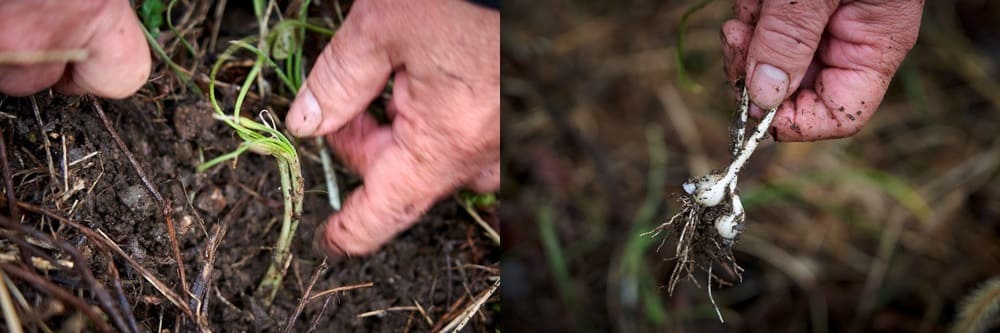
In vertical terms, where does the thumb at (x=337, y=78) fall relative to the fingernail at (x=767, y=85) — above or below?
below

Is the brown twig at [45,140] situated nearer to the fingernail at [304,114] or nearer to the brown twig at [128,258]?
the brown twig at [128,258]

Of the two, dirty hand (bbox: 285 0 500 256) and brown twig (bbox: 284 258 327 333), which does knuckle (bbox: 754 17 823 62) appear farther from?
brown twig (bbox: 284 258 327 333)

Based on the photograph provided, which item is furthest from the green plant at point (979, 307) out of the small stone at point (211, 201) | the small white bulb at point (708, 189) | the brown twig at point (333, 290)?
the small stone at point (211, 201)

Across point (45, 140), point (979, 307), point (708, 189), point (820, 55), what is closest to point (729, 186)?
point (708, 189)

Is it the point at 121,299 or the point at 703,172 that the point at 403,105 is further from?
the point at 703,172

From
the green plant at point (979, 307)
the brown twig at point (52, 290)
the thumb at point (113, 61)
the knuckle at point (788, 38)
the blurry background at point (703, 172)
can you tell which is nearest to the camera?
the brown twig at point (52, 290)

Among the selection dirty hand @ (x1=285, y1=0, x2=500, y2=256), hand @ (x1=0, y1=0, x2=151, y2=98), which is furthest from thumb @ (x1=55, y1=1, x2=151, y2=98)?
dirty hand @ (x1=285, y1=0, x2=500, y2=256)

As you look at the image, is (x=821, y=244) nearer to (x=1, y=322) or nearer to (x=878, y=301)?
(x=878, y=301)
